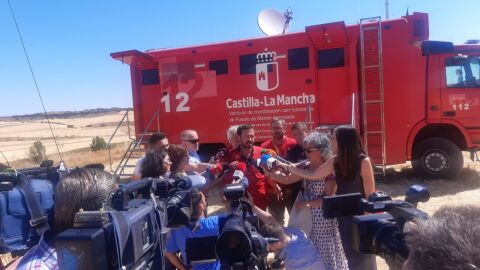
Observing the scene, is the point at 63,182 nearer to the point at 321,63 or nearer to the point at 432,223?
the point at 432,223

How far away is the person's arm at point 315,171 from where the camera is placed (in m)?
3.37

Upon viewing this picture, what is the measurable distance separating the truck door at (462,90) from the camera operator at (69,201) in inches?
313

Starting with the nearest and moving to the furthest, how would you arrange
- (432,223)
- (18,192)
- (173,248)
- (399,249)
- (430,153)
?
(432,223) < (399,249) < (18,192) < (173,248) < (430,153)

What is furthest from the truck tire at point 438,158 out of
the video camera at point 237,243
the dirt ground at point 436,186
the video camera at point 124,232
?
the video camera at point 124,232

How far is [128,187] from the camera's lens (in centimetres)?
164

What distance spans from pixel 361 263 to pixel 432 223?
2366 millimetres

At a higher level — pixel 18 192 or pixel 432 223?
pixel 432 223

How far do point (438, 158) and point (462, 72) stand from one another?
1.77m

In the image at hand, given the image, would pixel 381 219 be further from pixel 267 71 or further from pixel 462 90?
pixel 462 90

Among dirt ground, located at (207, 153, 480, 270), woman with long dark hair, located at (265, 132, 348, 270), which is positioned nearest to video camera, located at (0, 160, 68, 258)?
woman with long dark hair, located at (265, 132, 348, 270)

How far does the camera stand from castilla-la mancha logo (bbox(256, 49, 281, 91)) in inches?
342

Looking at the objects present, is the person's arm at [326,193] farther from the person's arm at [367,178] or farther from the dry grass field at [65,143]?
the dry grass field at [65,143]

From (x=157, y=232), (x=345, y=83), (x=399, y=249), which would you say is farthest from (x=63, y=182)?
(x=345, y=83)

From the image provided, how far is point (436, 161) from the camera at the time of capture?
820 cm
